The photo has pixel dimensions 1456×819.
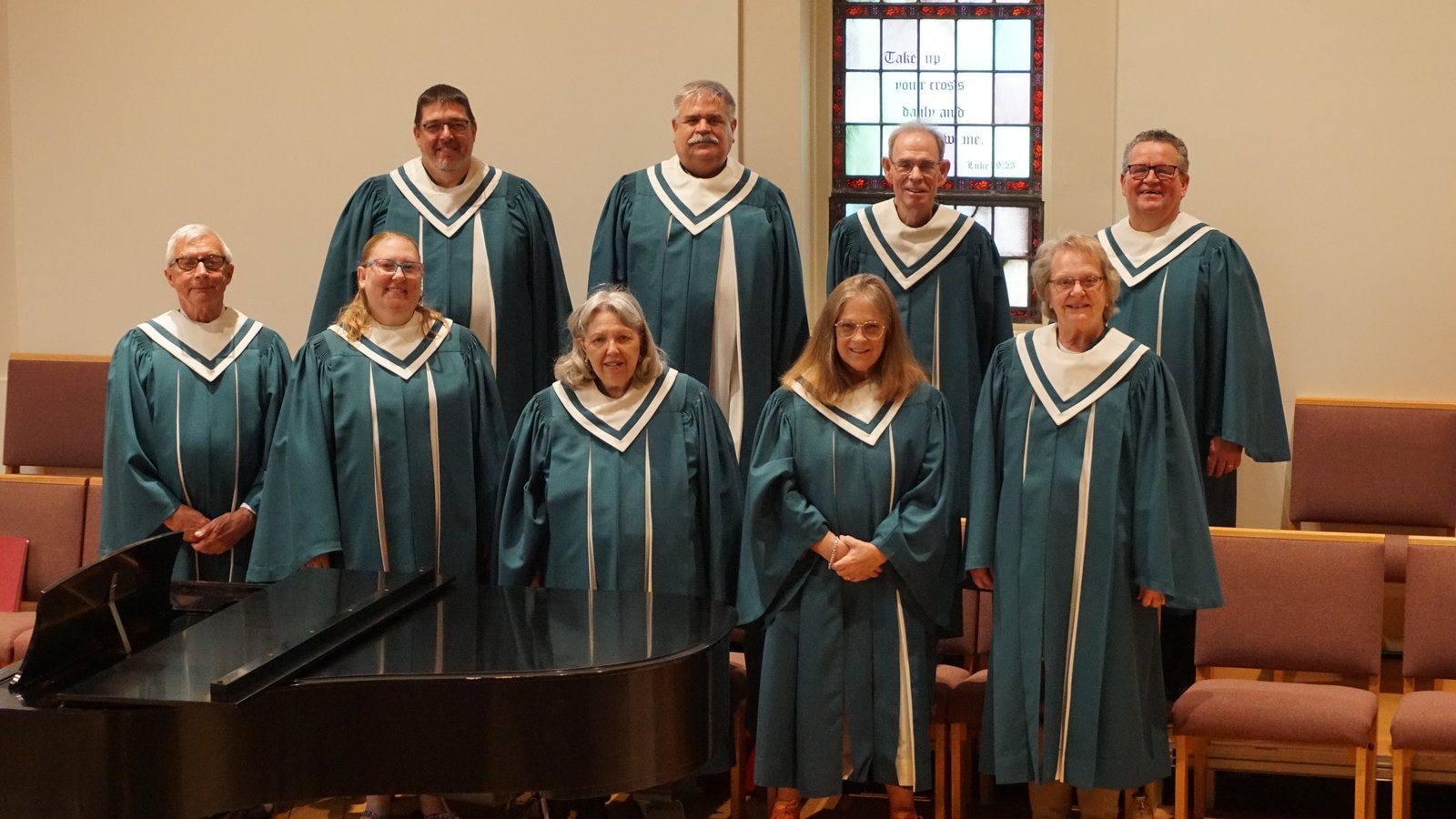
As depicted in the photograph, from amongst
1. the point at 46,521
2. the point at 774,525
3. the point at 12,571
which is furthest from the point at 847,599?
the point at 12,571

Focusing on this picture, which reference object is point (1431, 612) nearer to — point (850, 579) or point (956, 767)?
point (956, 767)

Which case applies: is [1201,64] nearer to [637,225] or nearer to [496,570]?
[637,225]

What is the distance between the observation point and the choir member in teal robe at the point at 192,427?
15.9 feet

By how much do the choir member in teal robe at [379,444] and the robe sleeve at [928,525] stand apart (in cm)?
132

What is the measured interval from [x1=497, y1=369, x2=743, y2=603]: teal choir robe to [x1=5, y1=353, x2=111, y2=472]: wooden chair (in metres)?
2.84

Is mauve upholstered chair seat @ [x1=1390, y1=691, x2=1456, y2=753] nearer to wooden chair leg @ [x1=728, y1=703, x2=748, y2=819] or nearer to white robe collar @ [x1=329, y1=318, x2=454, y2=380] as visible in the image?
wooden chair leg @ [x1=728, y1=703, x2=748, y2=819]

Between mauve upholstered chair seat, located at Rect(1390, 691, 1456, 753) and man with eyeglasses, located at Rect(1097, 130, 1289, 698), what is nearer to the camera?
mauve upholstered chair seat, located at Rect(1390, 691, 1456, 753)

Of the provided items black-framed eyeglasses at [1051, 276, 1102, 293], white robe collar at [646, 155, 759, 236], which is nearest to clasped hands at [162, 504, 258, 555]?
white robe collar at [646, 155, 759, 236]

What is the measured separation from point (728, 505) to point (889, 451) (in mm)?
531

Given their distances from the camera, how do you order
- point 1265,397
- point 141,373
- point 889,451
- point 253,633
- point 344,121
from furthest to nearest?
1. point 344,121
2. point 1265,397
3. point 141,373
4. point 889,451
5. point 253,633

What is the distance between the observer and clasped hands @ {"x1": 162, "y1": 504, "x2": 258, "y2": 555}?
4.82 meters

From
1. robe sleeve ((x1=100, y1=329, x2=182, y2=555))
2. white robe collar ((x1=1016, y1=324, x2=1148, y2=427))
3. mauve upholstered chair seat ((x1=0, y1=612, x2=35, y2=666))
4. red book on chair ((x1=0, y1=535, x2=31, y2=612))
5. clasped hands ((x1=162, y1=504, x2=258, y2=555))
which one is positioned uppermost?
white robe collar ((x1=1016, y1=324, x2=1148, y2=427))

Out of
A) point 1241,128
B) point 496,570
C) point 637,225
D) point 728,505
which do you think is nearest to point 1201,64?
point 1241,128

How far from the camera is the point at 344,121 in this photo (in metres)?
6.83
